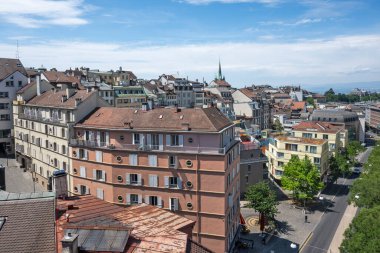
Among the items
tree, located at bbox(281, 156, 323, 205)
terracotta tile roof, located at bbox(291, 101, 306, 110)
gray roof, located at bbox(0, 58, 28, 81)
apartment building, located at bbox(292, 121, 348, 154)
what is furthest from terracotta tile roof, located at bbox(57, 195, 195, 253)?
Result: terracotta tile roof, located at bbox(291, 101, 306, 110)

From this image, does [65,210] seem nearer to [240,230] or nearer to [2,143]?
[240,230]

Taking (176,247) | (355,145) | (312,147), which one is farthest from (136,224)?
(355,145)

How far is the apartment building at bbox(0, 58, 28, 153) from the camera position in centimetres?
8888

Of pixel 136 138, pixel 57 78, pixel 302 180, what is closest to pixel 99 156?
pixel 136 138

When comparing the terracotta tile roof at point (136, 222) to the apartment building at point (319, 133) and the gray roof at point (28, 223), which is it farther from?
the apartment building at point (319, 133)

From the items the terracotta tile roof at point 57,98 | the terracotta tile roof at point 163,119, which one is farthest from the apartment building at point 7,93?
the terracotta tile roof at point 163,119

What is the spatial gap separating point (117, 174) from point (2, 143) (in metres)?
49.5

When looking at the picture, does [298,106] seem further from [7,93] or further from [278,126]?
[7,93]

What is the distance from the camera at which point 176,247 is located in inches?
995

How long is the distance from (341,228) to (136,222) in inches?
2169

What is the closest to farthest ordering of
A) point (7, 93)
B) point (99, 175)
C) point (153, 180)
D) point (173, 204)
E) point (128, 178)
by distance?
point (173, 204) → point (153, 180) → point (128, 178) → point (99, 175) → point (7, 93)

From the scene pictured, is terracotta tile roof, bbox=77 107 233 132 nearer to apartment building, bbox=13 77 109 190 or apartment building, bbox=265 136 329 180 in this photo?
apartment building, bbox=13 77 109 190

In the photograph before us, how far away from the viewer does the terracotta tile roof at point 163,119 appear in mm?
55750

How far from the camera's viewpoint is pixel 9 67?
93.9m
